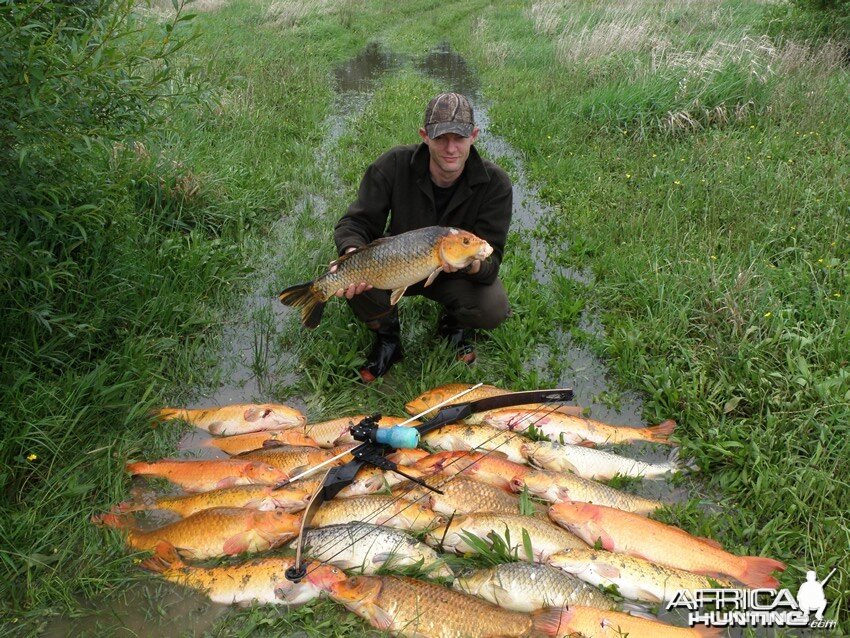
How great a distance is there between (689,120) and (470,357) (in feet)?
17.8

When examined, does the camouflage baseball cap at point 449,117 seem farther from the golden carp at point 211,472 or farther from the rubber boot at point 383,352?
the golden carp at point 211,472

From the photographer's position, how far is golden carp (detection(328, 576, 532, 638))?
2.44m

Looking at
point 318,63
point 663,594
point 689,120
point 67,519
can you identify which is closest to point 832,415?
point 663,594

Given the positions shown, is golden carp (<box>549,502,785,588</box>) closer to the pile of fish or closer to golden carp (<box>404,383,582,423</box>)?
the pile of fish

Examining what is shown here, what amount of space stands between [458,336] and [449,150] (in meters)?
1.44

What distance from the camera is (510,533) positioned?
115 inches

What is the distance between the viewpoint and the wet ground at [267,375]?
8.64ft

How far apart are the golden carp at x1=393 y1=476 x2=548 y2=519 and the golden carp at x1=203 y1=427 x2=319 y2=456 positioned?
0.75 m

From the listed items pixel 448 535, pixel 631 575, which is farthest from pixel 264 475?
pixel 631 575

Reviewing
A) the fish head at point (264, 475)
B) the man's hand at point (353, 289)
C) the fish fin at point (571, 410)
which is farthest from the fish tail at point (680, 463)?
the fish head at point (264, 475)

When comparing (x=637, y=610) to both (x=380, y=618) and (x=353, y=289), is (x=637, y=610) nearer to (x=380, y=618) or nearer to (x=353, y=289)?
(x=380, y=618)

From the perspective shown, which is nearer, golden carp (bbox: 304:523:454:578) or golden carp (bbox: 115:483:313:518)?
golden carp (bbox: 304:523:454:578)

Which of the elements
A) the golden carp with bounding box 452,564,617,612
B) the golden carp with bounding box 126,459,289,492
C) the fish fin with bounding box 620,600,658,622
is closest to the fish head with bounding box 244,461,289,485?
the golden carp with bounding box 126,459,289,492

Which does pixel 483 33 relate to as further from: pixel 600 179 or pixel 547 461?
pixel 547 461
